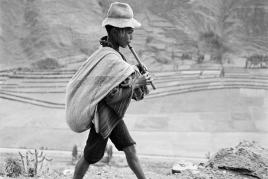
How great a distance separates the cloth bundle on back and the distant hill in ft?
35.7

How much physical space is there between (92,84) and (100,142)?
1.52 ft

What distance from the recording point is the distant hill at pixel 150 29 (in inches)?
560

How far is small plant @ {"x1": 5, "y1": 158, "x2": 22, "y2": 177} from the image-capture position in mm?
5186

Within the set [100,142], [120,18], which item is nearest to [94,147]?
[100,142]

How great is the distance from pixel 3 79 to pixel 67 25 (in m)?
2.59

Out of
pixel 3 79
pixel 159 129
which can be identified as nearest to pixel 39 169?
pixel 159 129

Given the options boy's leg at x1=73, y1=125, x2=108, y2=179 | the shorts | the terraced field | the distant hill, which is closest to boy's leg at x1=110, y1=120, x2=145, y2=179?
the shorts

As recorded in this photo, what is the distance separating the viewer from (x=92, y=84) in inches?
125

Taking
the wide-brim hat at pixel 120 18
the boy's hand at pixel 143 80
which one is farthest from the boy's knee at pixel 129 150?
the wide-brim hat at pixel 120 18

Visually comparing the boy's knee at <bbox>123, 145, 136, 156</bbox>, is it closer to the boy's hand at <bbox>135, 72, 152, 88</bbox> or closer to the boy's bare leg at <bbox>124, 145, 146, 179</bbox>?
the boy's bare leg at <bbox>124, 145, 146, 179</bbox>

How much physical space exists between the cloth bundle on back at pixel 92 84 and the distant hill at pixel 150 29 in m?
10.9

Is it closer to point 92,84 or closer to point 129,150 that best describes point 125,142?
point 129,150

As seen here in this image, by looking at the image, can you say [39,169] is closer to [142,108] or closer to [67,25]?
[142,108]

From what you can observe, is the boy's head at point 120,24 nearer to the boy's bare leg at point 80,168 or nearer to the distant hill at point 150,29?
the boy's bare leg at point 80,168
